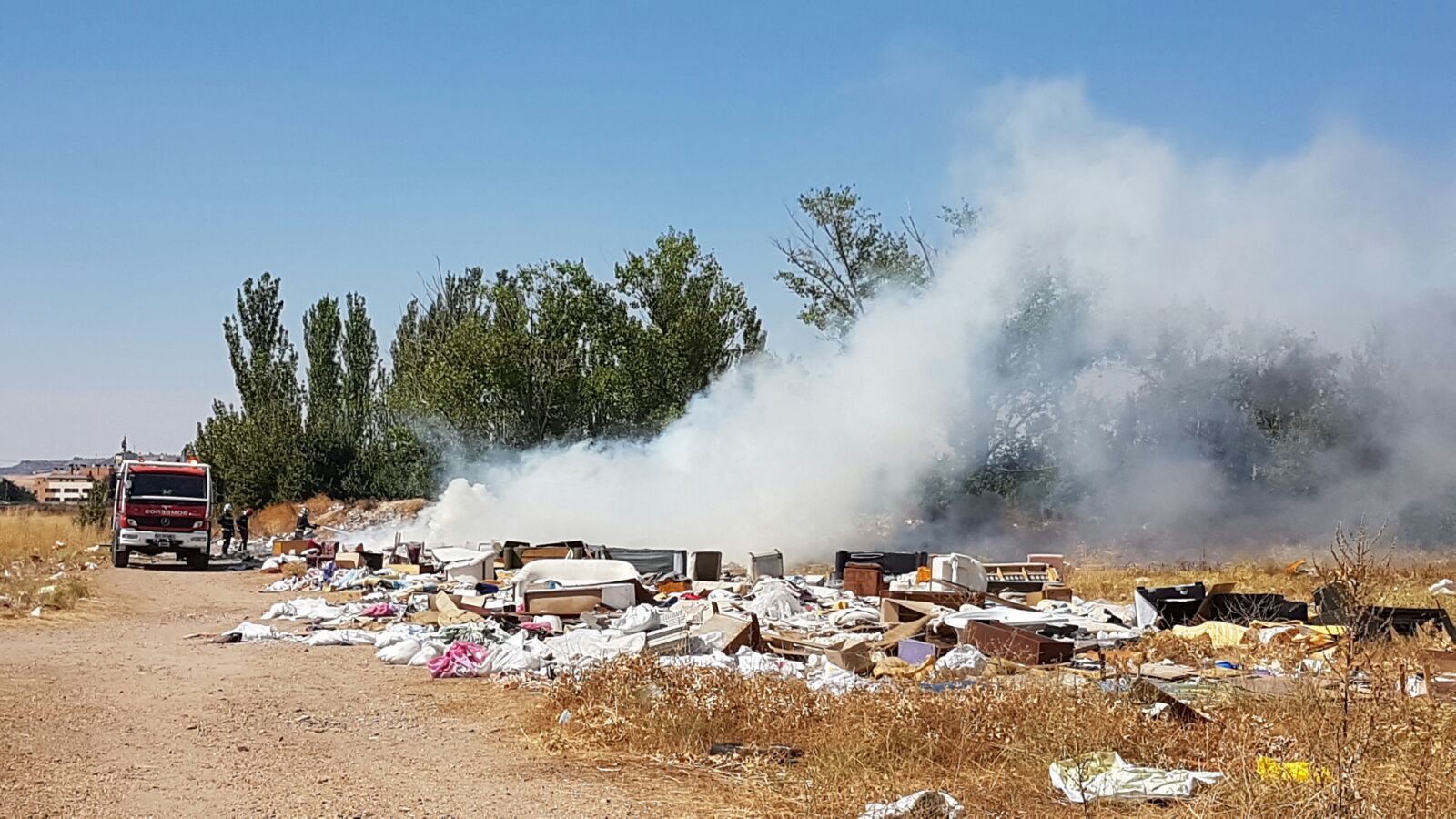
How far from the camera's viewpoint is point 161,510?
27047 mm

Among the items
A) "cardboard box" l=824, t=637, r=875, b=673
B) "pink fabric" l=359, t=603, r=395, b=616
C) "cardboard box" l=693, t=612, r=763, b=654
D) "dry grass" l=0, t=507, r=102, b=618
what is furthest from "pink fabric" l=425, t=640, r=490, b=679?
"dry grass" l=0, t=507, r=102, b=618

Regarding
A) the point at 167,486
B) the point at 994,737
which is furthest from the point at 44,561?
the point at 994,737

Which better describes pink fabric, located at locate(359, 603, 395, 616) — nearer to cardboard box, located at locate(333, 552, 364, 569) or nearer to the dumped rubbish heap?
the dumped rubbish heap

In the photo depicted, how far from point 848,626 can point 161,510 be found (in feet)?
59.8

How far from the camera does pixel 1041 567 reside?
22.5 meters

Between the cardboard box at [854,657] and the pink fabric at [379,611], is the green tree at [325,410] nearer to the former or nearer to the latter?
the pink fabric at [379,611]

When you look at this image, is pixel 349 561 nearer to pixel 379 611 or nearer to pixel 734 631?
pixel 379 611

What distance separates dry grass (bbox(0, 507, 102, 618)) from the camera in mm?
17938

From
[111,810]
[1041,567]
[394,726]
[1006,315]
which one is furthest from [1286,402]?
[111,810]

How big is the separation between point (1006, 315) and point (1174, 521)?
8202mm

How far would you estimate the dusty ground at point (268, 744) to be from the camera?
6559 millimetres

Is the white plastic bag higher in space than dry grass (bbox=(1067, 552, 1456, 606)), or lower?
lower

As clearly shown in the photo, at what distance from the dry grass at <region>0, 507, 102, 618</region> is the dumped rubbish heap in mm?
3296

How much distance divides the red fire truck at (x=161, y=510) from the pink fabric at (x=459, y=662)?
1765 cm
